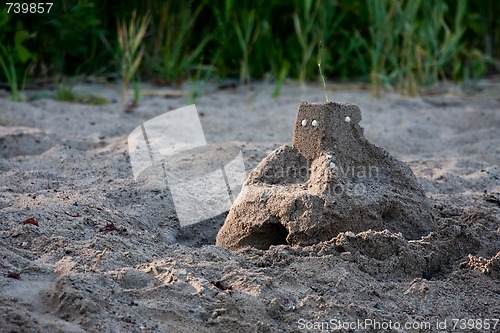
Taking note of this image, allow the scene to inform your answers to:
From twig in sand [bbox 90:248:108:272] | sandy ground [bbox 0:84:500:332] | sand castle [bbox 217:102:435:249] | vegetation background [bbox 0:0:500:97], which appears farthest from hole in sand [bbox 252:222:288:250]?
vegetation background [bbox 0:0:500:97]

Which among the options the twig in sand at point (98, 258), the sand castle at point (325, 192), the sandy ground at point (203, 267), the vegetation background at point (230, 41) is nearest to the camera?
the sandy ground at point (203, 267)

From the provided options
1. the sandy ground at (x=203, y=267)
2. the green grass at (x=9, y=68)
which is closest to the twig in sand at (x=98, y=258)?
the sandy ground at (x=203, y=267)

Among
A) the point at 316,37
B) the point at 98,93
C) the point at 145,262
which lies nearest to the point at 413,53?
the point at 316,37

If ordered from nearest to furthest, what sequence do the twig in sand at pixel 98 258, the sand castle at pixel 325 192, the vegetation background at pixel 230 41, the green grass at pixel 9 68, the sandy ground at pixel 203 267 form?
the sandy ground at pixel 203 267
the twig in sand at pixel 98 258
the sand castle at pixel 325 192
the green grass at pixel 9 68
the vegetation background at pixel 230 41

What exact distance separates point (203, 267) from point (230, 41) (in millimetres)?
3637

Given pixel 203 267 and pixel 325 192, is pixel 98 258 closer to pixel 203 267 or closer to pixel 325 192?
pixel 203 267

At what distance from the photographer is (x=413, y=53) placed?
17.2 feet

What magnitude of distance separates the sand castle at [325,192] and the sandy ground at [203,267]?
3.0 inches

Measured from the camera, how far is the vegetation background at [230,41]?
4.90 metres

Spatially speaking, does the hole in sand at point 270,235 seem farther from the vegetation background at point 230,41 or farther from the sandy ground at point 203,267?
the vegetation background at point 230,41

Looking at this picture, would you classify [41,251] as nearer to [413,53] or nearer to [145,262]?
[145,262]

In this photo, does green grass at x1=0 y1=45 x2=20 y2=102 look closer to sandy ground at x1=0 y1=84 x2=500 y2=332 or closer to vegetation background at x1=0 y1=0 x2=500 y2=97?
vegetation background at x1=0 y1=0 x2=500 y2=97

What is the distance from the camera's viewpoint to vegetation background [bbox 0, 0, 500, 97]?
490 centimetres

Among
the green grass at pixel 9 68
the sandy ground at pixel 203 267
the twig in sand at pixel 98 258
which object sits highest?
the green grass at pixel 9 68
